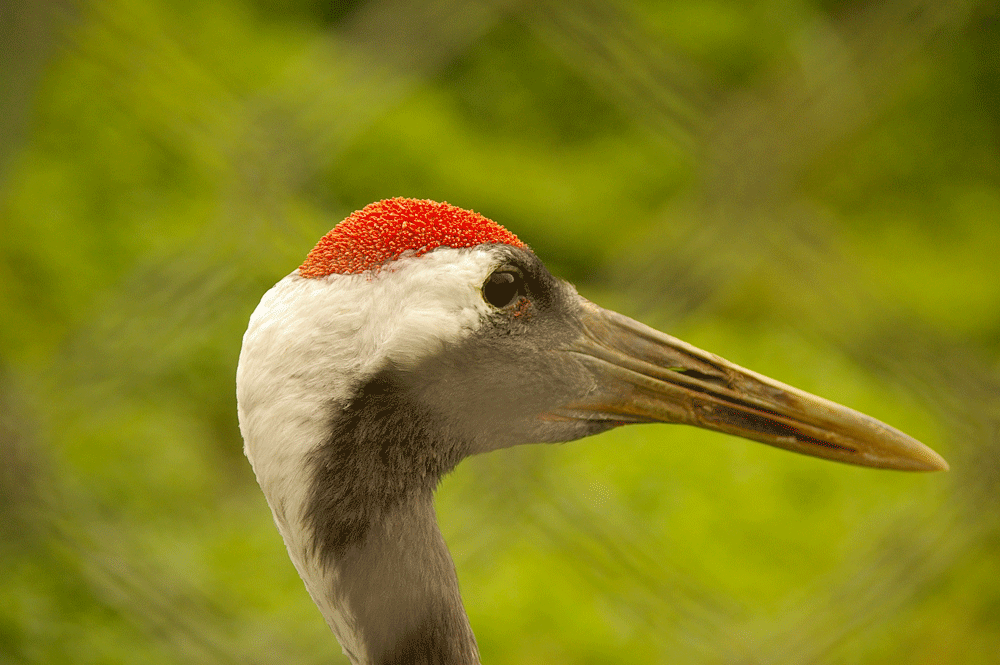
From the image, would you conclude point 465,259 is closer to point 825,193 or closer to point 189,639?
point 189,639

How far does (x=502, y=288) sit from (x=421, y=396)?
7.2 inches

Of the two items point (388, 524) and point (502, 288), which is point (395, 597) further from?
point (502, 288)

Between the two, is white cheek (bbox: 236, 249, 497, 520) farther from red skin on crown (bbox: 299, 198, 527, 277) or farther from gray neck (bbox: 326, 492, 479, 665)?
gray neck (bbox: 326, 492, 479, 665)

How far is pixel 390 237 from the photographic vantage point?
119 cm

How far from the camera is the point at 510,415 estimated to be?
1304mm

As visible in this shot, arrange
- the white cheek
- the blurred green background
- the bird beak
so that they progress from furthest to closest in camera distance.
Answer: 1. the blurred green background
2. the bird beak
3. the white cheek

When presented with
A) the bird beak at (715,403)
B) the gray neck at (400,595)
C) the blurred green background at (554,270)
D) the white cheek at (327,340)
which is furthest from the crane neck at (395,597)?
the blurred green background at (554,270)

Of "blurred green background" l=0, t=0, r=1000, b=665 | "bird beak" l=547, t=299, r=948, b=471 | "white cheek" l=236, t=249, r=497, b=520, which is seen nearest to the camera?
"white cheek" l=236, t=249, r=497, b=520

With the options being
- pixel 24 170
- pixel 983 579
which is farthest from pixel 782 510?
pixel 24 170

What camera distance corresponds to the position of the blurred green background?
2.35 m

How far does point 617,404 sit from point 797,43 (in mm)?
2445

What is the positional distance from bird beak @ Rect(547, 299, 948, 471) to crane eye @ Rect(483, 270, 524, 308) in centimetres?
12

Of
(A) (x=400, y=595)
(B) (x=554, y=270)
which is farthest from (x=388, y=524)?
(B) (x=554, y=270)

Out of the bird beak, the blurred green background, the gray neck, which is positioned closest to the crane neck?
the gray neck
